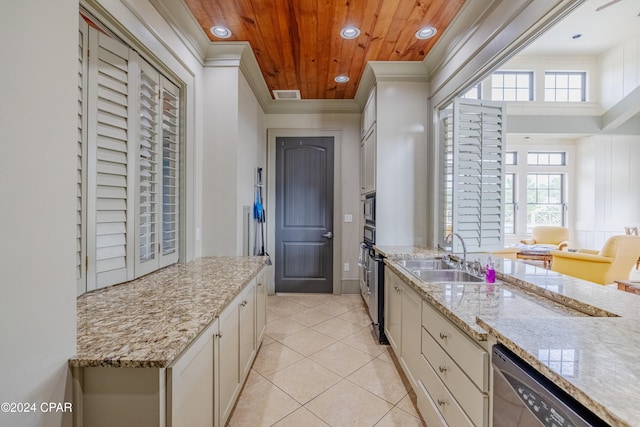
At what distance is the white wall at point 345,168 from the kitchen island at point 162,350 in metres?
2.47

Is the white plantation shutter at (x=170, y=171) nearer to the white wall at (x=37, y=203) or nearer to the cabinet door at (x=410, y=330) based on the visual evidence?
the white wall at (x=37, y=203)

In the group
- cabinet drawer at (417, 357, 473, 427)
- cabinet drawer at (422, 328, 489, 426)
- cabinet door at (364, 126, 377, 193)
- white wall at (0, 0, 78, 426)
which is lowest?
cabinet drawer at (417, 357, 473, 427)

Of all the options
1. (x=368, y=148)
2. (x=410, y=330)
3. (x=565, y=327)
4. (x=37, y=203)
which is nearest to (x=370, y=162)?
(x=368, y=148)

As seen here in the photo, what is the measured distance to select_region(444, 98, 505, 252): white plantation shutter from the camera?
2555mm

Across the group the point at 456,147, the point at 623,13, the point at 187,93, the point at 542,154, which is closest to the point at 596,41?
the point at 623,13

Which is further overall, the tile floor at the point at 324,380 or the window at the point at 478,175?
the window at the point at 478,175

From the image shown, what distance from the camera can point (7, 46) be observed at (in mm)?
719

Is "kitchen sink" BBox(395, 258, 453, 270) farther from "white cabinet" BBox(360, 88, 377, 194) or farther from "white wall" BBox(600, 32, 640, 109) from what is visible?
"white wall" BBox(600, 32, 640, 109)

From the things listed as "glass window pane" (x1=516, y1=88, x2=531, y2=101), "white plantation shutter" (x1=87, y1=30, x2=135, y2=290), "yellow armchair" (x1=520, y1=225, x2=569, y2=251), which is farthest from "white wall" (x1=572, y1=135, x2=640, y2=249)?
"white plantation shutter" (x1=87, y1=30, x2=135, y2=290)

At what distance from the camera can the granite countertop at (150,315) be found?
0.92 metres

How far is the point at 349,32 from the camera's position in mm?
2480

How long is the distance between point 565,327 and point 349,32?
8.31ft

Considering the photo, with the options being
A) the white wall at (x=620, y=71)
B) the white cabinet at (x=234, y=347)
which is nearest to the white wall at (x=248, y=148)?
the white cabinet at (x=234, y=347)

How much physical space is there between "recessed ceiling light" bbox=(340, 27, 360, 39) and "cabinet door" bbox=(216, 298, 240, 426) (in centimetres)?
232
